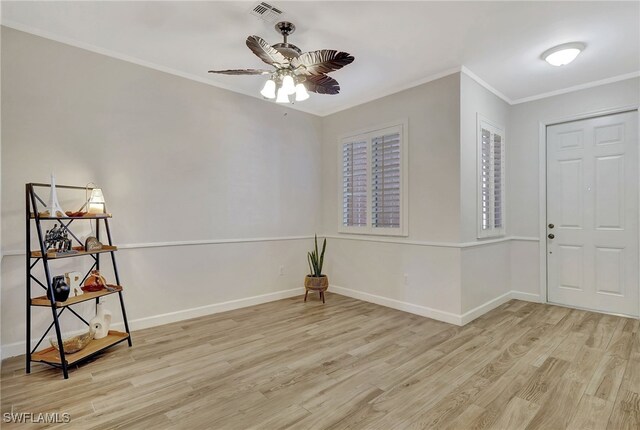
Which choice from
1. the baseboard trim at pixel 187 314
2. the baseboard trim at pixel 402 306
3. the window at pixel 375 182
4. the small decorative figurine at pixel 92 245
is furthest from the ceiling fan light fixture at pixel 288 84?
the baseboard trim at pixel 402 306

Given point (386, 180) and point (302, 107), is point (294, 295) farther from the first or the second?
point (302, 107)

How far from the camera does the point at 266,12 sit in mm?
2465

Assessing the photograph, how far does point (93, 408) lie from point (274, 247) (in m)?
2.65

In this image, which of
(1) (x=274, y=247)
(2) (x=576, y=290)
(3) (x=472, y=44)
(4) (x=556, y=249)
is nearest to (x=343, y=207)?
(1) (x=274, y=247)

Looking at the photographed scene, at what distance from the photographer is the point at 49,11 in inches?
98.0

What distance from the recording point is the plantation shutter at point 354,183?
4.43 meters

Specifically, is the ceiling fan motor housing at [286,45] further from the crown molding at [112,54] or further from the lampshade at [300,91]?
the crown molding at [112,54]

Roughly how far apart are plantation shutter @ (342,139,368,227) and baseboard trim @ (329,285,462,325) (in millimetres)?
972

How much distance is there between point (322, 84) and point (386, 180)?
1.72 m

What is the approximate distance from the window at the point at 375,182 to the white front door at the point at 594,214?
2041mm

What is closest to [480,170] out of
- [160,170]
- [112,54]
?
[160,170]

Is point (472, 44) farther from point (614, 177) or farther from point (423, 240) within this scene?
point (614, 177)

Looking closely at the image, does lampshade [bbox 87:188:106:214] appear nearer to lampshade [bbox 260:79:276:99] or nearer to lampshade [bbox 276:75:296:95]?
lampshade [bbox 260:79:276:99]

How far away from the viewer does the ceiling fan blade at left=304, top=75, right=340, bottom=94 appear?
2712 mm
